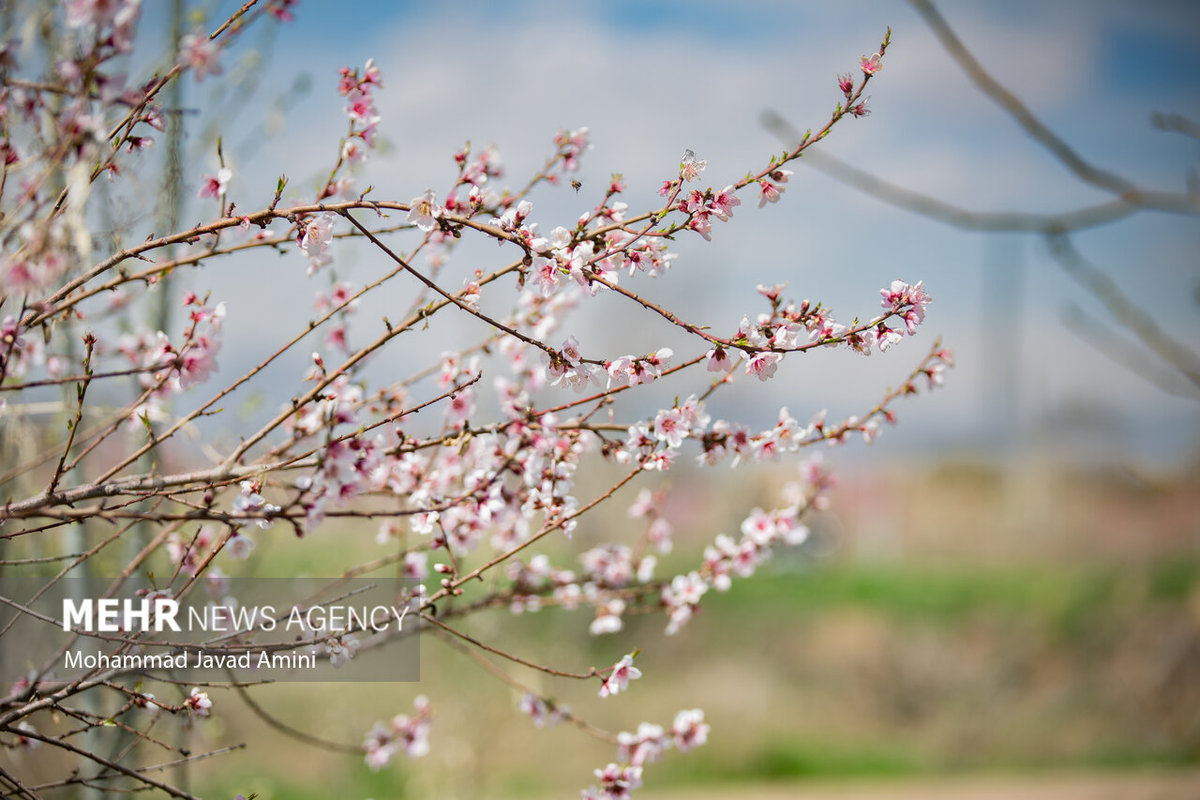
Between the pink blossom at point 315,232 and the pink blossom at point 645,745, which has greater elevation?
the pink blossom at point 315,232

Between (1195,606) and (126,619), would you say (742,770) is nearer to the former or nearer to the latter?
(1195,606)

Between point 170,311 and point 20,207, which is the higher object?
point 170,311

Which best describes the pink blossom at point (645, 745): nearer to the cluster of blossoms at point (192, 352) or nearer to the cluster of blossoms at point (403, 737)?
the cluster of blossoms at point (403, 737)

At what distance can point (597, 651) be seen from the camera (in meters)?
10.8

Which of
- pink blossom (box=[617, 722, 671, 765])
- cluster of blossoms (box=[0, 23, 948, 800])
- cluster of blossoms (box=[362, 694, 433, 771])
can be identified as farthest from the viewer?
cluster of blossoms (box=[362, 694, 433, 771])

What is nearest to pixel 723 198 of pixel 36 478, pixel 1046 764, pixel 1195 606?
pixel 36 478

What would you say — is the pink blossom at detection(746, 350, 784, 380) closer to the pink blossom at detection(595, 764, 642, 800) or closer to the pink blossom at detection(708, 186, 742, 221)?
the pink blossom at detection(708, 186, 742, 221)

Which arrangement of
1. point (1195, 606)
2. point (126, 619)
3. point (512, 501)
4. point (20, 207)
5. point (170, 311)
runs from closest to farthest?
point (20, 207), point (126, 619), point (512, 501), point (170, 311), point (1195, 606)

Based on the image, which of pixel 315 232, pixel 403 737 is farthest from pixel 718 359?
pixel 403 737

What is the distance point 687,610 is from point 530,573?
493 millimetres

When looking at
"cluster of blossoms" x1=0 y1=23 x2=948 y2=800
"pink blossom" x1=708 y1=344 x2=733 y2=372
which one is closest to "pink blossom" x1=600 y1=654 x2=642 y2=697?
"cluster of blossoms" x1=0 y1=23 x2=948 y2=800

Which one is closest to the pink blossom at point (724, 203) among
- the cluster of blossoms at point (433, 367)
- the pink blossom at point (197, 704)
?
the cluster of blossoms at point (433, 367)

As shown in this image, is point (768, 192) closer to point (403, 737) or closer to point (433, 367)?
point (433, 367)

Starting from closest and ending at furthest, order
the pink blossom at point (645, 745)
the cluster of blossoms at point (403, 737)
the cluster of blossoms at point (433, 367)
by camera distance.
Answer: the cluster of blossoms at point (433, 367)
the pink blossom at point (645, 745)
the cluster of blossoms at point (403, 737)
